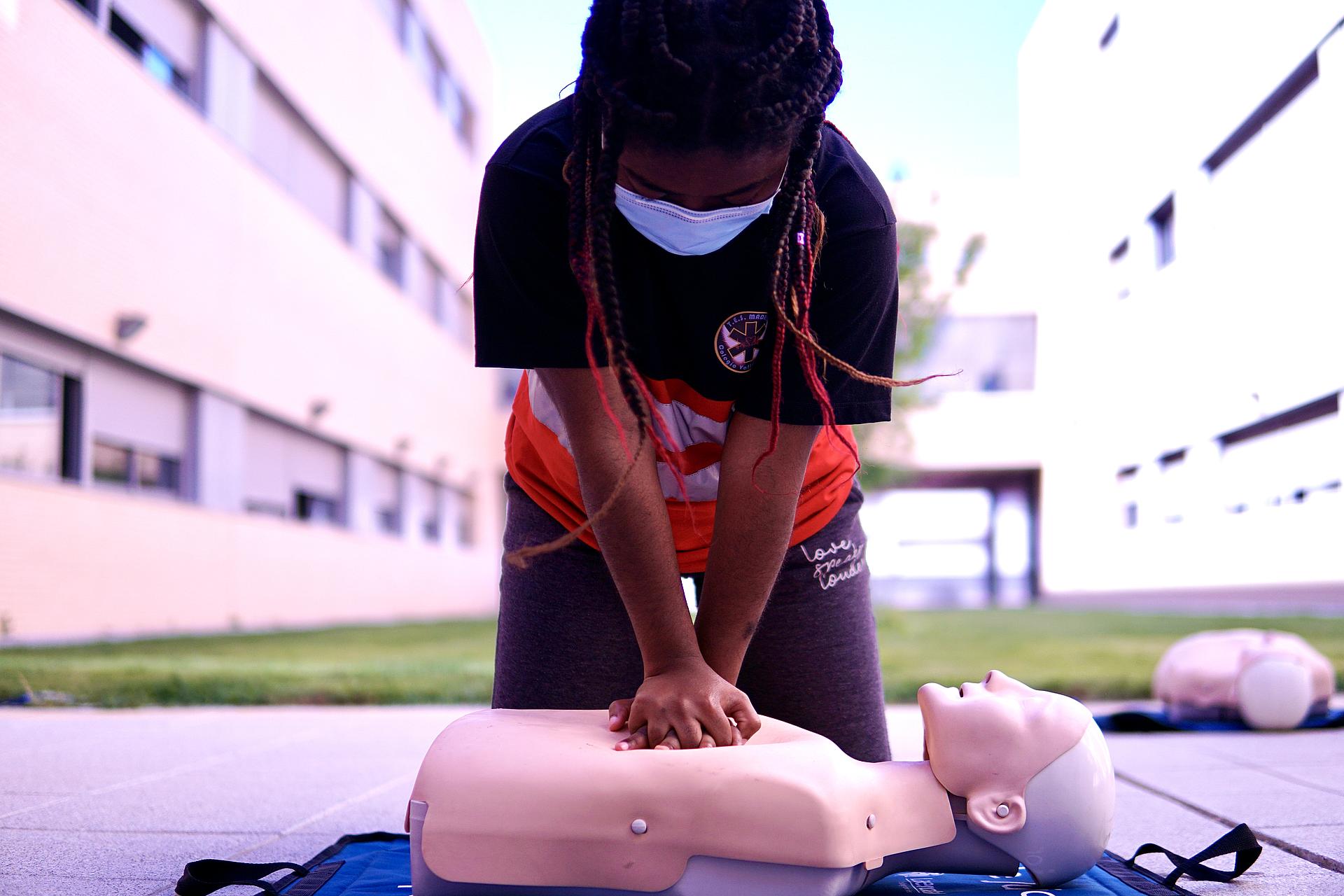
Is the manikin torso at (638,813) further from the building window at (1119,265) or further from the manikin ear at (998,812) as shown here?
the building window at (1119,265)

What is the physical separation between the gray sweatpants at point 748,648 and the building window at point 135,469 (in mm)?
6268

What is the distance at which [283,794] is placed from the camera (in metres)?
2.40

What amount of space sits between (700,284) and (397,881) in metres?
0.95

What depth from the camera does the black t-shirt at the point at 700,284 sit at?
4.95 ft

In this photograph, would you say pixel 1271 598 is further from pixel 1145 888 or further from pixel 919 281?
pixel 1145 888

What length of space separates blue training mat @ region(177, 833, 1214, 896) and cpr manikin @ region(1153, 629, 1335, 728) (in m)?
1.90

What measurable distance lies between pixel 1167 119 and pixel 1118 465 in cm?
535

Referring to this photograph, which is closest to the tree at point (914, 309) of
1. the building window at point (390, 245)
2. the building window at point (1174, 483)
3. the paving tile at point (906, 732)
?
the building window at point (1174, 483)

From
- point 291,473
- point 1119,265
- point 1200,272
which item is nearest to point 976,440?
point 1119,265

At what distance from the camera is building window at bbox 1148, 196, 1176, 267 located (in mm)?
11703

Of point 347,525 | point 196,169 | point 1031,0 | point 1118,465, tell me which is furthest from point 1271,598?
point 196,169

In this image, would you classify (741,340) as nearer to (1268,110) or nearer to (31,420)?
(31,420)

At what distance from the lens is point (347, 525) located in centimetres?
1209

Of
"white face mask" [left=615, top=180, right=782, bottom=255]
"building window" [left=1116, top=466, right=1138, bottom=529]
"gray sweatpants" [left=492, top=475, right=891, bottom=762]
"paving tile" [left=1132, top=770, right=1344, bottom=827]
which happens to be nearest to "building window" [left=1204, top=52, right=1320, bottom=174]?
"building window" [left=1116, top=466, right=1138, bottom=529]
